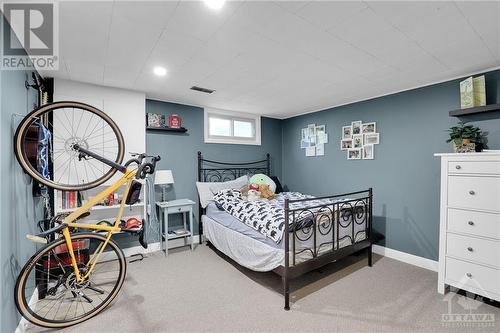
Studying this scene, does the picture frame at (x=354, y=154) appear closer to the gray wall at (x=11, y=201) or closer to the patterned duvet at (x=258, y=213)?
the patterned duvet at (x=258, y=213)

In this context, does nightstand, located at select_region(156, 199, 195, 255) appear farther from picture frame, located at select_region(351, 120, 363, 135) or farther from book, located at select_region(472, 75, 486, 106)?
book, located at select_region(472, 75, 486, 106)

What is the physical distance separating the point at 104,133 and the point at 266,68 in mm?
2304

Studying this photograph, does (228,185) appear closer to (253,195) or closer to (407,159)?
(253,195)

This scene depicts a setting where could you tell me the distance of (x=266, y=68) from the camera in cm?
248

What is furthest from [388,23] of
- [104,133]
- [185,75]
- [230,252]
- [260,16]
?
[104,133]

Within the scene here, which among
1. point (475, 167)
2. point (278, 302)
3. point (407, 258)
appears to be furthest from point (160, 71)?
point (407, 258)

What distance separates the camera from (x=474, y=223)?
2.19 meters

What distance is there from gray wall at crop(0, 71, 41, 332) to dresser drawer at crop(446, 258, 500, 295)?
12.1 ft

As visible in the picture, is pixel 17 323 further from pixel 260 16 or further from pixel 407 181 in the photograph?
pixel 407 181

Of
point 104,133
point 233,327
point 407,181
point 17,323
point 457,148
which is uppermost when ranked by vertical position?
point 104,133

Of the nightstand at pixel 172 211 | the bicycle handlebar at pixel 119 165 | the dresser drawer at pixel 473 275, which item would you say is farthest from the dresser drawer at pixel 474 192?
the nightstand at pixel 172 211

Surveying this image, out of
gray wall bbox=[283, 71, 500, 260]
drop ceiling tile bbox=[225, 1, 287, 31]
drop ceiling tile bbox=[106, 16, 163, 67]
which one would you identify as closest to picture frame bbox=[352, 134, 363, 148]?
gray wall bbox=[283, 71, 500, 260]

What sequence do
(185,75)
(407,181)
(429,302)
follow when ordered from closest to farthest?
(429,302)
(185,75)
(407,181)
